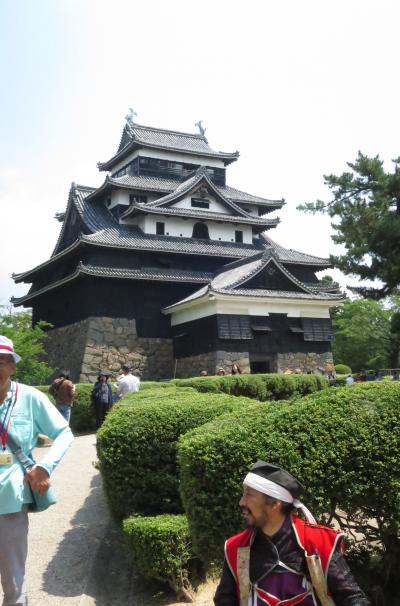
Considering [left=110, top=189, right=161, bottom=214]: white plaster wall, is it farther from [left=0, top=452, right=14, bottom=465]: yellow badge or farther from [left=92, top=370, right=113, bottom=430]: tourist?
[left=0, top=452, right=14, bottom=465]: yellow badge

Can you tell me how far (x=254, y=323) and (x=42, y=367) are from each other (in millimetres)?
10242

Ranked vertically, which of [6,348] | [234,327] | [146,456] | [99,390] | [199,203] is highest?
[199,203]

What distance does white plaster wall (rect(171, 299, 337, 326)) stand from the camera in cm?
2497

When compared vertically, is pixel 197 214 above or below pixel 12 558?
above

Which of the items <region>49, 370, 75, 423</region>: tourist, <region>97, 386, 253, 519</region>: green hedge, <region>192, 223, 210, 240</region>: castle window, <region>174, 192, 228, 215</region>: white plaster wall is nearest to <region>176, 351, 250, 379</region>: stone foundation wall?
<region>192, 223, 210, 240</region>: castle window

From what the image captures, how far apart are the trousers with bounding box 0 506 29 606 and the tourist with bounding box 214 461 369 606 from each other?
141 cm

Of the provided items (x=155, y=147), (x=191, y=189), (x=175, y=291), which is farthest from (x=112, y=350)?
(x=155, y=147)

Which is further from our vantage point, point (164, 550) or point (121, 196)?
point (121, 196)

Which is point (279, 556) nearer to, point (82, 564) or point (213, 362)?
point (82, 564)

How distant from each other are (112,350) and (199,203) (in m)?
10.0

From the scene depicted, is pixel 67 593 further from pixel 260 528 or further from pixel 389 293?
pixel 389 293

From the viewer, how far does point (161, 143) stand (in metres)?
36.3

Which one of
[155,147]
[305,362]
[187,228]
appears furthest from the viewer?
[155,147]

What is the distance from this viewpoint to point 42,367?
63.7 feet
